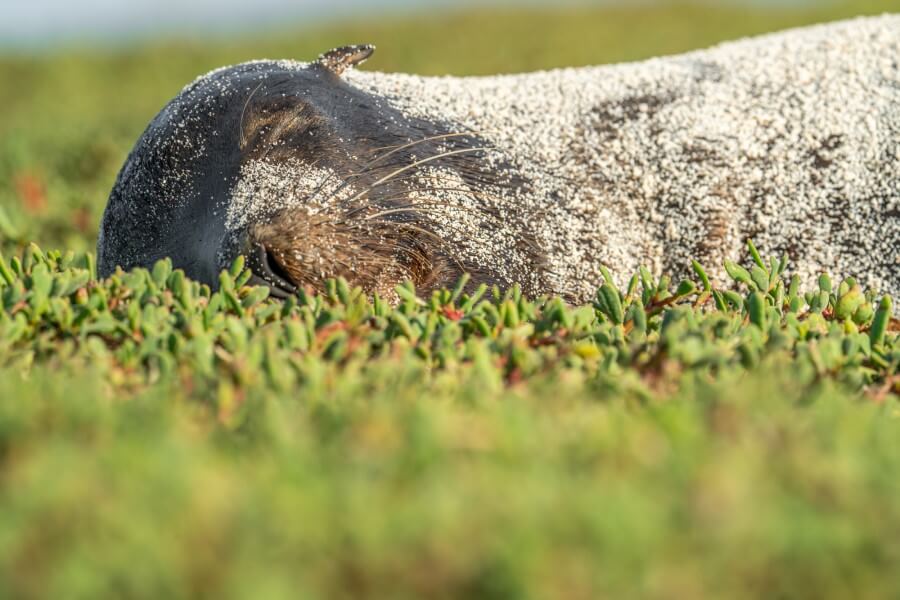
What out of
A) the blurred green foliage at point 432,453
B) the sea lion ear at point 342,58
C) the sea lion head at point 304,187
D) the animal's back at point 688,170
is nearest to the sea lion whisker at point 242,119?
the sea lion head at point 304,187

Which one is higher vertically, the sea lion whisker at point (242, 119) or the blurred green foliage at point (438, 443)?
the sea lion whisker at point (242, 119)

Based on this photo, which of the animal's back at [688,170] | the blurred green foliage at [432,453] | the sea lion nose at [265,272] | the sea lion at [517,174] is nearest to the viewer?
the blurred green foliage at [432,453]

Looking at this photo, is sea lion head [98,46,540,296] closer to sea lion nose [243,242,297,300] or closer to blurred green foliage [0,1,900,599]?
sea lion nose [243,242,297,300]

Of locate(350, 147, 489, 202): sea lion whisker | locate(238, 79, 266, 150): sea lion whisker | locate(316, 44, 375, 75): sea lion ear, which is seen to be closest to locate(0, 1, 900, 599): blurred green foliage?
locate(350, 147, 489, 202): sea lion whisker

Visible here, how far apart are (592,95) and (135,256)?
1.69 m

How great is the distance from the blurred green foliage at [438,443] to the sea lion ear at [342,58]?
98cm

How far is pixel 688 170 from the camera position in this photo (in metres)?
3.74

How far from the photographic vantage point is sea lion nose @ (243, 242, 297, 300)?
3.13 meters

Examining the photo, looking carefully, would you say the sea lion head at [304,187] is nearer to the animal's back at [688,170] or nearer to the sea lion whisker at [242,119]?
the sea lion whisker at [242,119]

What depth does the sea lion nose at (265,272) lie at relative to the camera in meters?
3.13

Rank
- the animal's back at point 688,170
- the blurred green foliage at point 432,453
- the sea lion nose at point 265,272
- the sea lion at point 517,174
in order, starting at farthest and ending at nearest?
1. the animal's back at point 688,170
2. the sea lion at point 517,174
3. the sea lion nose at point 265,272
4. the blurred green foliage at point 432,453

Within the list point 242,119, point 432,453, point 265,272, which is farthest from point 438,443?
point 242,119

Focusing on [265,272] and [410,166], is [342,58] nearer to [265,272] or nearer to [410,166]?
[410,166]

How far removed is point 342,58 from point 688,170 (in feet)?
4.07
